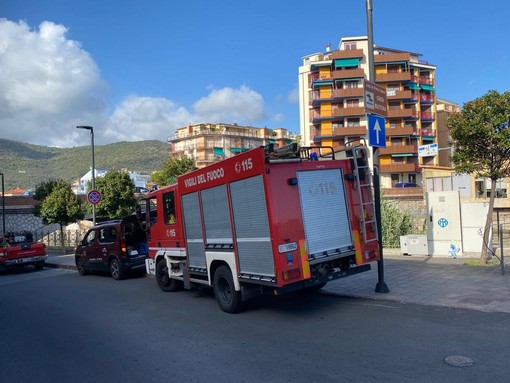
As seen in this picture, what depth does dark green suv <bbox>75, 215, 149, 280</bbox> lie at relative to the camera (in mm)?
13633

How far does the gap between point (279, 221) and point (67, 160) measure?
437ft

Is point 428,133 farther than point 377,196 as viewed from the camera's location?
Yes

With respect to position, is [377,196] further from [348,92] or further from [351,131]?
[348,92]

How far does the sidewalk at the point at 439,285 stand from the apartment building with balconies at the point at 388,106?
48.1m

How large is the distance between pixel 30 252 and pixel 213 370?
1705 centimetres

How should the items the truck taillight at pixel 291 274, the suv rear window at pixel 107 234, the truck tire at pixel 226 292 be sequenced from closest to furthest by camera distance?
the truck taillight at pixel 291 274
the truck tire at pixel 226 292
the suv rear window at pixel 107 234

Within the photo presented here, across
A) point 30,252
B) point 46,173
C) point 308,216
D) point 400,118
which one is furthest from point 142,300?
point 46,173

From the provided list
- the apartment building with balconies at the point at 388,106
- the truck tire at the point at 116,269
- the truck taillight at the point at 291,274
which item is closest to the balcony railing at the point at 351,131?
the apartment building with balconies at the point at 388,106

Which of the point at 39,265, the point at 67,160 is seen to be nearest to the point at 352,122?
the point at 39,265

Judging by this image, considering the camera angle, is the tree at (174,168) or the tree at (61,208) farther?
the tree at (174,168)

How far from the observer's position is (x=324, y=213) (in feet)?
24.4

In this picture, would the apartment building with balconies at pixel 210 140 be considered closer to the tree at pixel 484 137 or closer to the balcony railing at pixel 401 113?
the balcony railing at pixel 401 113

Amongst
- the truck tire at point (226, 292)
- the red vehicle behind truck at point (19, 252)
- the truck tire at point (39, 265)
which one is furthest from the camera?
the truck tire at point (39, 265)

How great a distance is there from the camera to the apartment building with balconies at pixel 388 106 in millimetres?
58750
